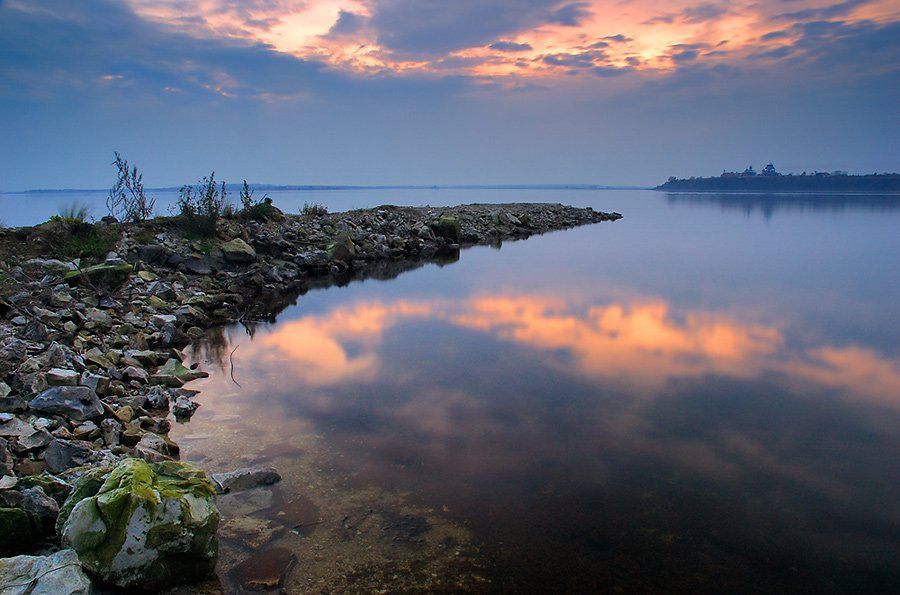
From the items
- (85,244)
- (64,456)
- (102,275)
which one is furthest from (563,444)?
(85,244)

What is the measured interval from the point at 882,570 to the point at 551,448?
10.1ft

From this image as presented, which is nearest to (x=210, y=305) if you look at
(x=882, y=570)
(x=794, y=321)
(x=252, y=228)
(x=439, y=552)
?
(x=252, y=228)

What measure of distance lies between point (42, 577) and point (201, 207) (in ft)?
51.6

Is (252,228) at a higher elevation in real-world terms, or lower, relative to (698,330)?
higher

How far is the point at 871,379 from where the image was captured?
8867 millimetres

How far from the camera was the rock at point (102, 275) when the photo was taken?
1141cm

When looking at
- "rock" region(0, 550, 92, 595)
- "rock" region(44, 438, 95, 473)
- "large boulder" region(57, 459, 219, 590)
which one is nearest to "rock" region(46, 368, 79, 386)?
"rock" region(44, 438, 95, 473)

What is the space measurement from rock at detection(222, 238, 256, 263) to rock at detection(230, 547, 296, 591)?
13277 millimetres

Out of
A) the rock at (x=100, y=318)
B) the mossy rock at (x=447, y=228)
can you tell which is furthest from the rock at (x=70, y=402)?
the mossy rock at (x=447, y=228)

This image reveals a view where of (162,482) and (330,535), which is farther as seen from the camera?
(330,535)

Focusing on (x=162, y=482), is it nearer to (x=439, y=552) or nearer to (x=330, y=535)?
(x=330, y=535)

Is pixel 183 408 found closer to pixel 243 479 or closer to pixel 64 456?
pixel 64 456

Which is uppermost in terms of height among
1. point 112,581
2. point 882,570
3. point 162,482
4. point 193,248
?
point 193,248

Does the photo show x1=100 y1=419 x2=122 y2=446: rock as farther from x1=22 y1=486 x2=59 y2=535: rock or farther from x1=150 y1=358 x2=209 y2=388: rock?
x1=150 y1=358 x2=209 y2=388: rock
